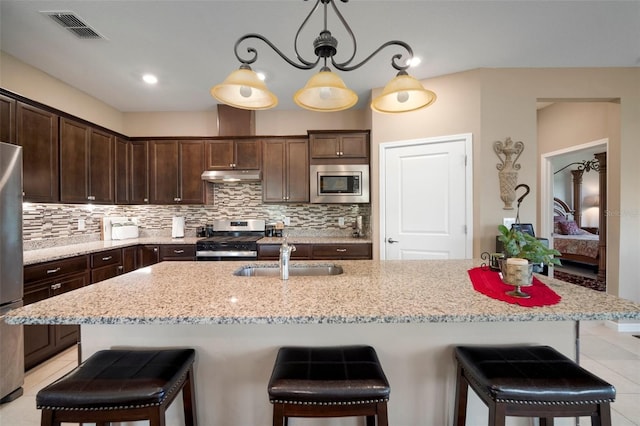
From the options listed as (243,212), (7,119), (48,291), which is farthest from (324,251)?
(7,119)

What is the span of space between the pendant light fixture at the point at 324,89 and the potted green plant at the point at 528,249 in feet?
2.69

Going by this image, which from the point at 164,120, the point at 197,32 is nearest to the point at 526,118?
the point at 197,32

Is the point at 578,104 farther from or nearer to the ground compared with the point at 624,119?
farther from the ground

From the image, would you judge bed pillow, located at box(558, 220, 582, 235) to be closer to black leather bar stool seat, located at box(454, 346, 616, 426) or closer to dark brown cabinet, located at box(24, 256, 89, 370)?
black leather bar stool seat, located at box(454, 346, 616, 426)

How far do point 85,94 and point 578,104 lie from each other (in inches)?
247

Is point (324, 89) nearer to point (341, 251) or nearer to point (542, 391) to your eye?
point (542, 391)

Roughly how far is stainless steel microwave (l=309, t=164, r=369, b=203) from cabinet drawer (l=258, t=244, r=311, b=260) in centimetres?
64

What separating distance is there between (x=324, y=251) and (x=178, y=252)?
1.87 metres

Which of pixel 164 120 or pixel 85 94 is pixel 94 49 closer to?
pixel 85 94

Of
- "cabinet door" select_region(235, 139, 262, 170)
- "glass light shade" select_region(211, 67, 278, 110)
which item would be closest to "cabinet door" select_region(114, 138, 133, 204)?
"cabinet door" select_region(235, 139, 262, 170)

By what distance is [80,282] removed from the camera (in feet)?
8.63

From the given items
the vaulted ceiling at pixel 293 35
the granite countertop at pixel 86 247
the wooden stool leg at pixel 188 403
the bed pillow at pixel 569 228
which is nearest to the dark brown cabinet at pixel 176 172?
the granite countertop at pixel 86 247

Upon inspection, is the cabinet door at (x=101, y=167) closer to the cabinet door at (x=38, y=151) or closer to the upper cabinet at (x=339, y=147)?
the cabinet door at (x=38, y=151)

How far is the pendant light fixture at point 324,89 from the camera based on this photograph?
4.21 feet
